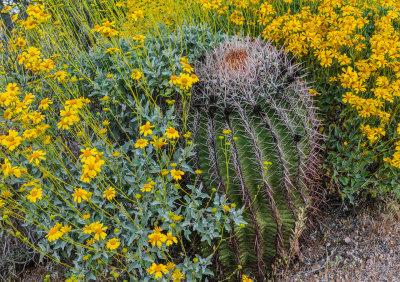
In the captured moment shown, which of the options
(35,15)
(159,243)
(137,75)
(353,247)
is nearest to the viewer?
(159,243)

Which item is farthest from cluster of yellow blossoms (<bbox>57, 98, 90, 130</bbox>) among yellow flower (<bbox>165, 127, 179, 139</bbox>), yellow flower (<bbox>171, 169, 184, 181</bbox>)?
yellow flower (<bbox>171, 169, 184, 181</bbox>)

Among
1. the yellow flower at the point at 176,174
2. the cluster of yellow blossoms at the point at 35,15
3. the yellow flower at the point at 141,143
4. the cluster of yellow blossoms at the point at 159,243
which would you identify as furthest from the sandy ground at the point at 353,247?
the cluster of yellow blossoms at the point at 35,15

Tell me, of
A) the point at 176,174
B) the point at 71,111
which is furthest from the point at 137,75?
the point at 176,174

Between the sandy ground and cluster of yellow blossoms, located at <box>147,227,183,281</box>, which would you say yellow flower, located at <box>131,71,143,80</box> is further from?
the sandy ground

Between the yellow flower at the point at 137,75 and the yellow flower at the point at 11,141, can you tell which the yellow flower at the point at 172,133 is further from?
the yellow flower at the point at 11,141

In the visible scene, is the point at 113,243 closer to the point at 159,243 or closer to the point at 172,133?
the point at 159,243

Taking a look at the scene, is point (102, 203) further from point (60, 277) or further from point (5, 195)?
point (60, 277)

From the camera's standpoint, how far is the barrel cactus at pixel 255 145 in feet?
7.95

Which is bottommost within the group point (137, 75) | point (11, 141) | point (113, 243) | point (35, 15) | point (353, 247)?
point (353, 247)

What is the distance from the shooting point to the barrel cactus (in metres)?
2.42

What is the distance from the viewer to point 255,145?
2.38 m

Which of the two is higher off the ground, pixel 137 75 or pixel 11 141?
pixel 137 75

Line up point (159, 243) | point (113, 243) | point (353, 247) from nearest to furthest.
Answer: point (159, 243) < point (113, 243) < point (353, 247)

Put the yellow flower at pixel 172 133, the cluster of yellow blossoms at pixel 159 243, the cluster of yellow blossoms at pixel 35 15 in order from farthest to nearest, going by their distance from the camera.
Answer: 1. the cluster of yellow blossoms at pixel 35 15
2. the yellow flower at pixel 172 133
3. the cluster of yellow blossoms at pixel 159 243
